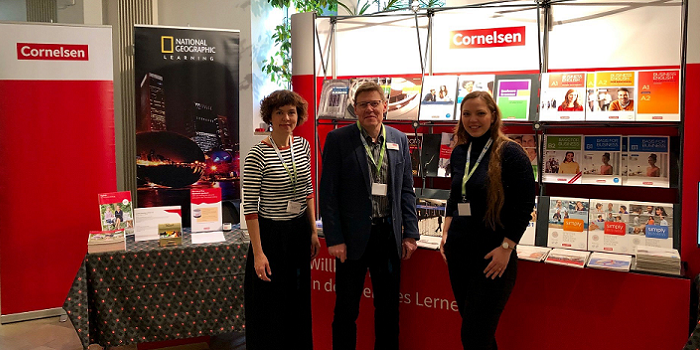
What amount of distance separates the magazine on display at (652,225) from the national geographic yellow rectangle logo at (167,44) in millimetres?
3587

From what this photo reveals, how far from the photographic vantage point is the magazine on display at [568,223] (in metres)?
2.89

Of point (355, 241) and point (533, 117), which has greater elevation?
point (533, 117)

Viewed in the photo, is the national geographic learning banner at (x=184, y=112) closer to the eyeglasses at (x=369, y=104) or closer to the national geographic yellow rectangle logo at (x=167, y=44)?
the national geographic yellow rectangle logo at (x=167, y=44)

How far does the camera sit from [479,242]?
2.23 meters

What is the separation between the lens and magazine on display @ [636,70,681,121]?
8.86 feet

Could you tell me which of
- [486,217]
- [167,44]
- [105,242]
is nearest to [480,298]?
[486,217]

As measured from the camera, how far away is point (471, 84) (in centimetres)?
327

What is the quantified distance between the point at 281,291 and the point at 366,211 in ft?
2.00

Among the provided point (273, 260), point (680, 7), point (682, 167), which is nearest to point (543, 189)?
point (682, 167)

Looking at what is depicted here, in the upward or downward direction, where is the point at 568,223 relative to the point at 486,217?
downward

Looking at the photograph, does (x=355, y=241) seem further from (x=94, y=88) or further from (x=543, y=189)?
(x=94, y=88)

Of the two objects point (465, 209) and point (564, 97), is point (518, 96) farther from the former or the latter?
point (465, 209)

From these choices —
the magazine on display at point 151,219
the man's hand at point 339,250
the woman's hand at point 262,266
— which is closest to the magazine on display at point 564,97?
the man's hand at point 339,250

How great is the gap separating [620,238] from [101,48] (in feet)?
13.0
